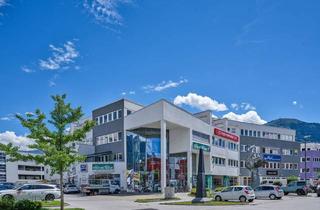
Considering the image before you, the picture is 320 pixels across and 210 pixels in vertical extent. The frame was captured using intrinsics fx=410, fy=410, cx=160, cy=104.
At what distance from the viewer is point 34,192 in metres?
35.8

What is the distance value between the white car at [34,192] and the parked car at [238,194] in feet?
49.4

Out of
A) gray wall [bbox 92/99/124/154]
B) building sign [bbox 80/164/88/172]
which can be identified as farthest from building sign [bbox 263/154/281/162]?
building sign [bbox 80/164/88/172]

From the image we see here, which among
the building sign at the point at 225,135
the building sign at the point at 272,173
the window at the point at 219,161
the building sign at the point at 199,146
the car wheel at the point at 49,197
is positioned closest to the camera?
the car wheel at the point at 49,197

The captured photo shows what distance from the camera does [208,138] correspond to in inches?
2670

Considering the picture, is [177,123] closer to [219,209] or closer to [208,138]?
[208,138]

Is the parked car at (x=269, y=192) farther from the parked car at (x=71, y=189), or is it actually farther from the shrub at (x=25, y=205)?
the shrub at (x=25, y=205)

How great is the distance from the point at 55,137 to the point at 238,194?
21769 mm

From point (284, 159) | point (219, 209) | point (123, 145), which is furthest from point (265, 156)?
point (219, 209)

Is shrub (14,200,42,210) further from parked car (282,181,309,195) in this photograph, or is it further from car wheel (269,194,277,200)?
parked car (282,181,309,195)

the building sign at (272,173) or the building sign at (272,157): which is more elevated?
the building sign at (272,157)

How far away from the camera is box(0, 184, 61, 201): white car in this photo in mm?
35250

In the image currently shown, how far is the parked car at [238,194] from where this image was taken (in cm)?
3684

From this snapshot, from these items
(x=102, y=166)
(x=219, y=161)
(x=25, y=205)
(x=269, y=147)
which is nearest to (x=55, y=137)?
(x=25, y=205)

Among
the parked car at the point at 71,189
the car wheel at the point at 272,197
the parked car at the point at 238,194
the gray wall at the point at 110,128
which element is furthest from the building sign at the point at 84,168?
the car wheel at the point at 272,197
